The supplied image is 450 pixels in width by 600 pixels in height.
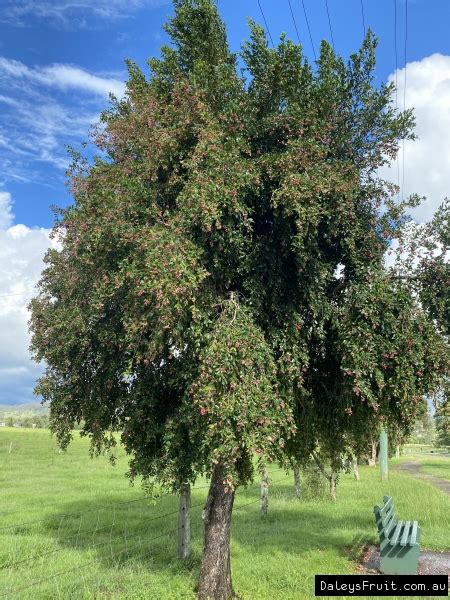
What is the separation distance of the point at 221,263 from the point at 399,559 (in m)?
7.59

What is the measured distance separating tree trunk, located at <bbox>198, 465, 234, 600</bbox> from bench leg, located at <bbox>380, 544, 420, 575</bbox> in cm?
361

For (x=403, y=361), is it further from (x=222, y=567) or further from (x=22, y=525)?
(x=22, y=525)

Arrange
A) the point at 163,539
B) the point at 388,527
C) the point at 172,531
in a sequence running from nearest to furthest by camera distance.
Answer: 1. the point at 388,527
2. the point at 163,539
3. the point at 172,531

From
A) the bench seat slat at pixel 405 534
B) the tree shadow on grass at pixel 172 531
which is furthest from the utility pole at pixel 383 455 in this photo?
the bench seat slat at pixel 405 534

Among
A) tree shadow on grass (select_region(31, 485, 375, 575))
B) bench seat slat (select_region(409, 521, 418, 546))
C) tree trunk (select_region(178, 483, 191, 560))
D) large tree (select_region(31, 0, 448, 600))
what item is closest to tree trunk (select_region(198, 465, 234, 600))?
large tree (select_region(31, 0, 448, 600))

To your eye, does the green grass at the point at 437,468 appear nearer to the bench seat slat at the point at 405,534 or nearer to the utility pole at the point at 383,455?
the utility pole at the point at 383,455

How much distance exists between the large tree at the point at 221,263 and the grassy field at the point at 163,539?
1814 mm

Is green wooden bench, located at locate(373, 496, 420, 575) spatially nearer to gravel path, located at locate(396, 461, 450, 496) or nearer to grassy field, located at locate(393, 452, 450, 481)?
gravel path, located at locate(396, 461, 450, 496)

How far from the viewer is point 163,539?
16188mm

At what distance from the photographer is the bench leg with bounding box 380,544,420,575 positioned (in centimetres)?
1116

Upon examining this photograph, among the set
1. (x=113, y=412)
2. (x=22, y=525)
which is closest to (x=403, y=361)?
(x=113, y=412)

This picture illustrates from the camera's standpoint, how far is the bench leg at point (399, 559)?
11164 mm

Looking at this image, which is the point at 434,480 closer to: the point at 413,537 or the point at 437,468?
the point at 437,468

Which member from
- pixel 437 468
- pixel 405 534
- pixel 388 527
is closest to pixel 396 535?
pixel 405 534
